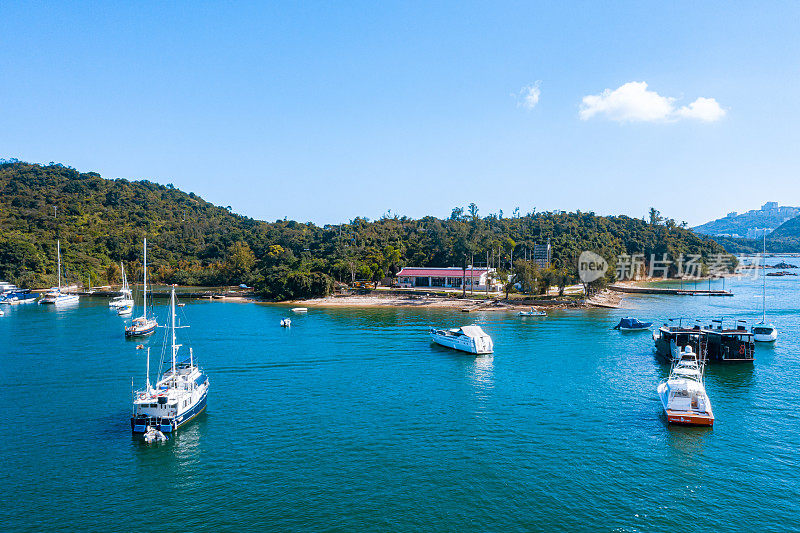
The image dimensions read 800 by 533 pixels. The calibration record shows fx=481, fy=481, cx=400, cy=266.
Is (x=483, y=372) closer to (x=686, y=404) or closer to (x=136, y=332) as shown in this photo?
(x=686, y=404)

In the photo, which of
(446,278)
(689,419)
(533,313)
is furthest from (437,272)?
(689,419)

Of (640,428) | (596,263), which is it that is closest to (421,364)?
(640,428)

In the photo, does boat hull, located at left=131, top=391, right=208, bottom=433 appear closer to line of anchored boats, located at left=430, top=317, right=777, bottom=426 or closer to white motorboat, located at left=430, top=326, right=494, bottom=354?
white motorboat, located at left=430, top=326, right=494, bottom=354

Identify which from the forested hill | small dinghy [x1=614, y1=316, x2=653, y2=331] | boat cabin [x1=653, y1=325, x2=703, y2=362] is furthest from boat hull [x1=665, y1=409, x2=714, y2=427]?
the forested hill

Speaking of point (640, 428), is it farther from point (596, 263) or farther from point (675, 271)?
point (675, 271)

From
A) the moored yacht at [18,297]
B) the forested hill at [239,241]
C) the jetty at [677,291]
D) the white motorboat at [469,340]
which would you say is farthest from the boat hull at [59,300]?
the jetty at [677,291]

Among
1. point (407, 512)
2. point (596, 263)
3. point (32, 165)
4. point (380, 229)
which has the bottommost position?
point (407, 512)

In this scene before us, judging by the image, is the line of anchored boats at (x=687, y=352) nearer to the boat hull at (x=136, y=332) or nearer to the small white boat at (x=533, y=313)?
the small white boat at (x=533, y=313)
